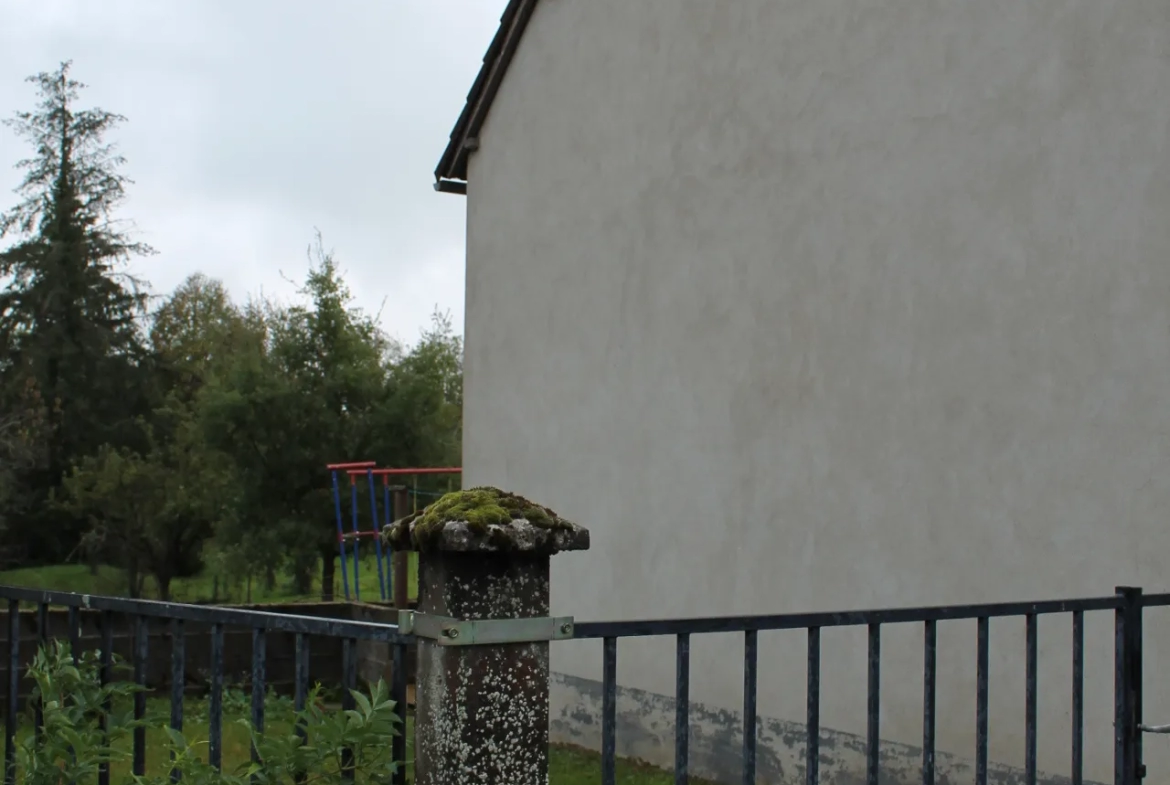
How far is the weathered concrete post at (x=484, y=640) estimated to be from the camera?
8.50ft

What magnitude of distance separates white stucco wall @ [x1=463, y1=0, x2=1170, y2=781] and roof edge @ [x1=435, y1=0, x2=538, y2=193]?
0.23 meters

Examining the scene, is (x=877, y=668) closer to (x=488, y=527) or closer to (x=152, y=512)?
(x=488, y=527)

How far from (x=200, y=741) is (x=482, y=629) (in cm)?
88

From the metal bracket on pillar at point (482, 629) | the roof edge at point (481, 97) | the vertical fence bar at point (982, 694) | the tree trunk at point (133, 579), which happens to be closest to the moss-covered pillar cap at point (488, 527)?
the metal bracket on pillar at point (482, 629)

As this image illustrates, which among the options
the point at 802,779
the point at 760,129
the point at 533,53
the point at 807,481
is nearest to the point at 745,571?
the point at 807,481

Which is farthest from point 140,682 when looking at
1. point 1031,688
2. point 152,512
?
point 152,512

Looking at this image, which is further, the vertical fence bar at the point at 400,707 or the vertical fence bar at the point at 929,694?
the vertical fence bar at the point at 929,694

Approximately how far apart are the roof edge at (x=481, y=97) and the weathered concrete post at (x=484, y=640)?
8.41m

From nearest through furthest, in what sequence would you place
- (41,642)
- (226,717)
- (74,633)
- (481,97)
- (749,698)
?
(749,698) → (74,633) → (41,642) → (226,717) → (481,97)

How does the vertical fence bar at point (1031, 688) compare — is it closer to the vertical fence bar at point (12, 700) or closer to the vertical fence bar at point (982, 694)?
the vertical fence bar at point (982, 694)

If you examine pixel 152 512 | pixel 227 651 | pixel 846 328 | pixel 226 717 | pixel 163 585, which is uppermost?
pixel 846 328

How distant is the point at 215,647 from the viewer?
10.1 ft

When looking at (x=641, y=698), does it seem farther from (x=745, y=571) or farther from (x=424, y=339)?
(x=424, y=339)

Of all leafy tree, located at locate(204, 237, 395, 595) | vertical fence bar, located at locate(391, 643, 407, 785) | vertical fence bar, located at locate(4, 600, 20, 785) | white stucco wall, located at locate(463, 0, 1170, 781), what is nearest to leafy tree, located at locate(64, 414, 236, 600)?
leafy tree, located at locate(204, 237, 395, 595)
